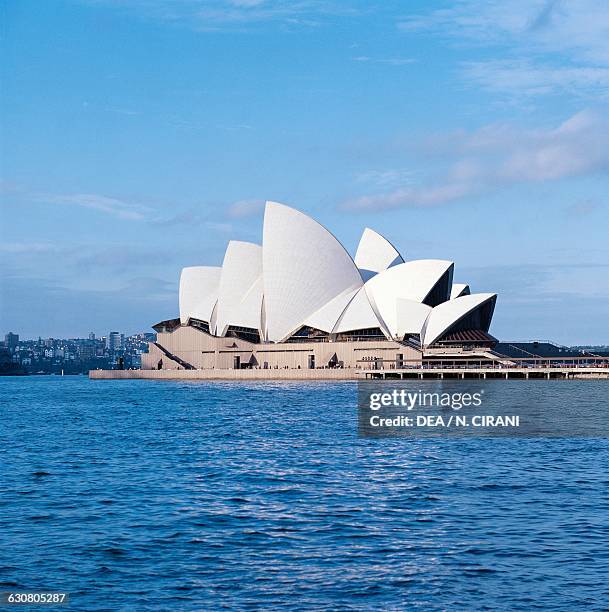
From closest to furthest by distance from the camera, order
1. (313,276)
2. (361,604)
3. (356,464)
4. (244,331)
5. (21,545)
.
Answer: (361,604) < (21,545) < (356,464) < (313,276) < (244,331)

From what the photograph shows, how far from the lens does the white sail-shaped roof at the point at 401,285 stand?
9144 centimetres

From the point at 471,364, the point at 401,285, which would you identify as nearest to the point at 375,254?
the point at 401,285

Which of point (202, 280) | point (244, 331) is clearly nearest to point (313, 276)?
point (244, 331)

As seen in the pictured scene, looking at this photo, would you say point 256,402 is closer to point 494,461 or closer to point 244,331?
point 494,461

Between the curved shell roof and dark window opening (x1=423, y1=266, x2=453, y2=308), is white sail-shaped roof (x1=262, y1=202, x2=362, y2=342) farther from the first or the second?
dark window opening (x1=423, y1=266, x2=453, y2=308)

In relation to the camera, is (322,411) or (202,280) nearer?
(322,411)

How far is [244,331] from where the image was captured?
104 meters

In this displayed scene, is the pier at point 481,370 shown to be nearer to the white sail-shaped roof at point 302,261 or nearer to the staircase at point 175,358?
the white sail-shaped roof at point 302,261

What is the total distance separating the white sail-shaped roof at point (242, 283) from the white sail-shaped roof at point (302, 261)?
744 centimetres

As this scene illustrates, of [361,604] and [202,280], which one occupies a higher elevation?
[202,280]

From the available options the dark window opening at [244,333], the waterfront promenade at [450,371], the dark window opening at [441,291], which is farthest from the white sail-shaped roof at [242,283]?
the dark window opening at [441,291]

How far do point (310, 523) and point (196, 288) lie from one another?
317 ft

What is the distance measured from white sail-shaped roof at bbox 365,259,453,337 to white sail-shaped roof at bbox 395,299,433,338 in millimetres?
584

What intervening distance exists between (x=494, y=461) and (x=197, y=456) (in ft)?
27.0
